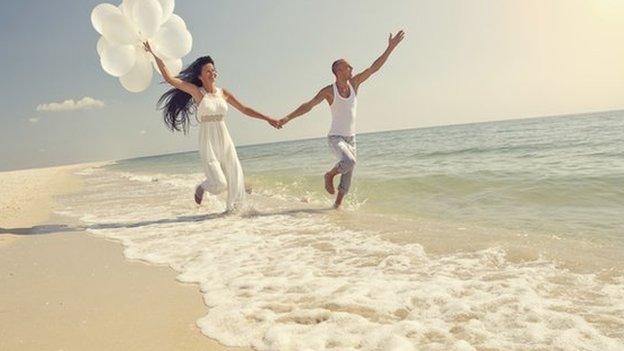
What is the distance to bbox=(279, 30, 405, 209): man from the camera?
23.8ft

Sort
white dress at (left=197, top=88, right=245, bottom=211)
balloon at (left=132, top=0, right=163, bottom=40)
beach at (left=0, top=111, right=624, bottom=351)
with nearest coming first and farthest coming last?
beach at (left=0, top=111, right=624, bottom=351) → balloon at (left=132, top=0, right=163, bottom=40) → white dress at (left=197, top=88, right=245, bottom=211)

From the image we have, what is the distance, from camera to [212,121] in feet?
23.9

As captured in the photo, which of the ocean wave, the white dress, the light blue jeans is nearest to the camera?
the ocean wave

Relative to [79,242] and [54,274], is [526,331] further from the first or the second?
[79,242]

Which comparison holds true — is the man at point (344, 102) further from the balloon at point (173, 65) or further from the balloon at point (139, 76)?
the balloon at point (139, 76)

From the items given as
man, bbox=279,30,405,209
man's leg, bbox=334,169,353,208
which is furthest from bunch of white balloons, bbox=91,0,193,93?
man's leg, bbox=334,169,353,208

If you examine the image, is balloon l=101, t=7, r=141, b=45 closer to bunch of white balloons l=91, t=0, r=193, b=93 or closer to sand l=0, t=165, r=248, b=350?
bunch of white balloons l=91, t=0, r=193, b=93

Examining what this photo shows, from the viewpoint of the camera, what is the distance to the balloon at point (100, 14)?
6660mm

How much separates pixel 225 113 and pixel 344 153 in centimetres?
204

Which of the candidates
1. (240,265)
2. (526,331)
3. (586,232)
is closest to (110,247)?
(240,265)

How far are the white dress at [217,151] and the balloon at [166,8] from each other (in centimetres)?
123

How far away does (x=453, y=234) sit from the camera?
516cm

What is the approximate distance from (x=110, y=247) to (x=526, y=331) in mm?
4847

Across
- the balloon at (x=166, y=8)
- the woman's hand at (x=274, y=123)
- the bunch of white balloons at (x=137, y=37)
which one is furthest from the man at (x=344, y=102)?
the balloon at (x=166, y=8)
